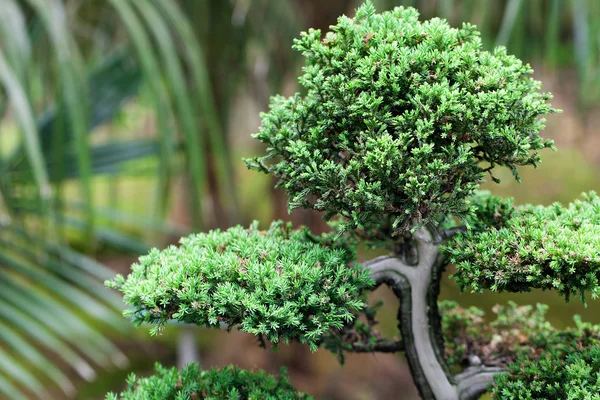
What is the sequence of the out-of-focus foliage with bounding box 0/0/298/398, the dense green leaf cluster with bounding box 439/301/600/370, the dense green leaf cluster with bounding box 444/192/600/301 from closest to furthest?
1. the dense green leaf cluster with bounding box 444/192/600/301
2. the dense green leaf cluster with bounding box 439/301/600/370
3. the out-of-focus foliage with bounding box 0/0/298/398

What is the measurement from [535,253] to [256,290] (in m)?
0.33

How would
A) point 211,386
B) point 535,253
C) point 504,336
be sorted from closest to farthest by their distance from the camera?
point 535,253
point 211,386
point 504,336

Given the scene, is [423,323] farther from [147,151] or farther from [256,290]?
[147,151]

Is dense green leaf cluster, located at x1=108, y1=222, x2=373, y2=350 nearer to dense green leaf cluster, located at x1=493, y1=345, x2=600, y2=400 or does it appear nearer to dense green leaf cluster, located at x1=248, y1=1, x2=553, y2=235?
dense green leaf cluster, located at x1=248, y1=1, x2=553, y2=235

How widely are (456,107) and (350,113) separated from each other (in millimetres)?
128

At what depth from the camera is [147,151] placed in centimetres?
180

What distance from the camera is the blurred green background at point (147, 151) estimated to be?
1227 mm

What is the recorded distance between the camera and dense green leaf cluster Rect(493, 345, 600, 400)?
0.68 metres

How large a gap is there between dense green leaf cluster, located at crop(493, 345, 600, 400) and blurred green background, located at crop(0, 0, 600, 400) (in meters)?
0.39

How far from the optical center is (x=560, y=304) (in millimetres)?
2129

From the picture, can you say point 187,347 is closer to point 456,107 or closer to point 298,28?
point 298,28

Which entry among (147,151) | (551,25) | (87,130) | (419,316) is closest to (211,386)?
(419,316)

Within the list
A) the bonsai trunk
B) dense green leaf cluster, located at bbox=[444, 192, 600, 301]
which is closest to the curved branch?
the bonsai trunk

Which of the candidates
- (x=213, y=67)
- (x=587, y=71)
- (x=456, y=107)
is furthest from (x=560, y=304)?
(x=456, y=107)
